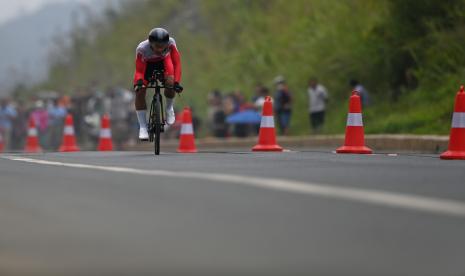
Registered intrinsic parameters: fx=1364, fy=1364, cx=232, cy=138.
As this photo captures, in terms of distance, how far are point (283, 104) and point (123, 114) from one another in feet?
25.4

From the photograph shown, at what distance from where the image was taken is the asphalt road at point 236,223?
6.64 metres

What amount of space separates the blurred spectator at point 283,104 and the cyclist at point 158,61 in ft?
46.6

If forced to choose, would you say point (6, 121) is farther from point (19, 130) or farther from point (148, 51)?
point (148, 51)

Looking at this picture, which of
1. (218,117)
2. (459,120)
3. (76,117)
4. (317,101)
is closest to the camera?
(459,120)

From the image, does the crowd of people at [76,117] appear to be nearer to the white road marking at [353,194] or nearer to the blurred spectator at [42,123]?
the blurred spectator at [42,123]

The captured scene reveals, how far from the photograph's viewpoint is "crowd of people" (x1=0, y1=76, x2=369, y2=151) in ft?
108

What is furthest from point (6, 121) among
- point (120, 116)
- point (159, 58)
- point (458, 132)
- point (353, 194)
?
point (353, 194)

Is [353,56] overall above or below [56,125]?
above

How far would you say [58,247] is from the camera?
7.45m

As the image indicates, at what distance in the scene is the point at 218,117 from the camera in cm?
3619

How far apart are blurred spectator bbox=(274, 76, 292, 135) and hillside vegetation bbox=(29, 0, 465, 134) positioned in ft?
3.22

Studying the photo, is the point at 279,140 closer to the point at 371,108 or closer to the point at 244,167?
the point at 371,108

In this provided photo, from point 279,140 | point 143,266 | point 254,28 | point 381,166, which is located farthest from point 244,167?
point 254,28

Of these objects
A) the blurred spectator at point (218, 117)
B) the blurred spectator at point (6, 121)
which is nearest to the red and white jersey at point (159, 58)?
the blurred spectator at point (218, 117)
